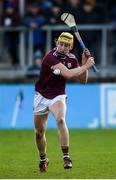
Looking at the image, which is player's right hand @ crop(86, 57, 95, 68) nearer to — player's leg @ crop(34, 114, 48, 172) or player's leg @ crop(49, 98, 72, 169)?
player's leg @ crop(49, 98, 72, 169)

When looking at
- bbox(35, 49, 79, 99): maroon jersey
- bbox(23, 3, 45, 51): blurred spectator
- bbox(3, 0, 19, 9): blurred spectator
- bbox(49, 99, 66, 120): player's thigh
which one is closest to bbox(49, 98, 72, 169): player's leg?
bbox(49, 99, 66, 120): player's thigh

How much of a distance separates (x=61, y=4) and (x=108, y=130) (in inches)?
174

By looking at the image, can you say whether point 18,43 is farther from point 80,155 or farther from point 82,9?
point 80,155

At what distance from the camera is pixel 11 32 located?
23.4 meters

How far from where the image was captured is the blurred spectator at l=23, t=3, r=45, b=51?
23047 mm

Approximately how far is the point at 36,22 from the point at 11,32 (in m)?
0.89

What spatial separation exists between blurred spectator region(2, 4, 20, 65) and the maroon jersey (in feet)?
35.5

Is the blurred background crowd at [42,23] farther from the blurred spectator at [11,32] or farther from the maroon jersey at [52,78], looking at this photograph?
the maroon jersey at [52,78]

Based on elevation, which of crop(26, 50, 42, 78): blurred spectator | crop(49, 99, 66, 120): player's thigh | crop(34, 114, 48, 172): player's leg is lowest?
crop(34, 114, 48, 172): player's leg

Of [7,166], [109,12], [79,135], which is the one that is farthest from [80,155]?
[109,12]

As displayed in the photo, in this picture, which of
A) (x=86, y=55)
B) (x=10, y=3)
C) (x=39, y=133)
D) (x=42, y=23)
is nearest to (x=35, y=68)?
(x=42, y=23)

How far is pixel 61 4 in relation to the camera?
23.3 metres

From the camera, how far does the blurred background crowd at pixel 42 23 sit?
75.3ft

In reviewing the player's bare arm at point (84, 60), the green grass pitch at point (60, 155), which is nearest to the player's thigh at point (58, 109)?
the player's bare arm at point (84, 60)
